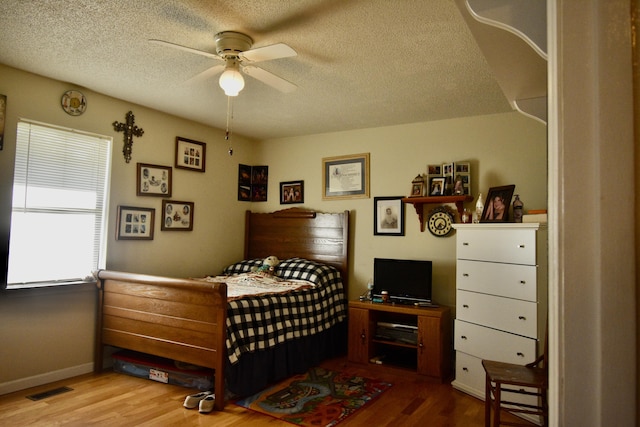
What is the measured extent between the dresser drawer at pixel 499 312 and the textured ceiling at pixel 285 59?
164 centimetres

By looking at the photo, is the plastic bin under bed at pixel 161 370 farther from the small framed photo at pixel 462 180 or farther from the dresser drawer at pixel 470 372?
the small framed photo at pixel 462 180

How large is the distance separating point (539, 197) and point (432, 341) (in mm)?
1559

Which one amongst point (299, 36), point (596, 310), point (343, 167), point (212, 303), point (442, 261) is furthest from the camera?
point (343, 167)

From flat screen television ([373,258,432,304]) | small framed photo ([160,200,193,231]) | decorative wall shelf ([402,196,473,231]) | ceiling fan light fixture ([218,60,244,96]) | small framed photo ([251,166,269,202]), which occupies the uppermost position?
ceiling fan light fixture ([218,60,244,96])

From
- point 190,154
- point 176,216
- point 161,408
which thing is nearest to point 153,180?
point 176,216

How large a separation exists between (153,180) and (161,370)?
5.94ft

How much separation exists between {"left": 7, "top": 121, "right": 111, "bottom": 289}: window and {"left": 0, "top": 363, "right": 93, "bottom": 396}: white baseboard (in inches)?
28.5

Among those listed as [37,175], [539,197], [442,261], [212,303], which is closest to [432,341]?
[442,261]

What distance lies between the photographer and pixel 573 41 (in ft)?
1.49

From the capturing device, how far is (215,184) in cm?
470

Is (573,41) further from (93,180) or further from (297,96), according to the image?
(93,180)

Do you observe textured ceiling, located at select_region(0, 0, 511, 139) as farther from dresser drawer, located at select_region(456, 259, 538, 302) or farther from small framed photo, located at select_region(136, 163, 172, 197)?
dresser drawer, located at select_region(456, 259, 538, 302)

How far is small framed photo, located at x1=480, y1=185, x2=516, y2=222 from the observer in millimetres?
3266

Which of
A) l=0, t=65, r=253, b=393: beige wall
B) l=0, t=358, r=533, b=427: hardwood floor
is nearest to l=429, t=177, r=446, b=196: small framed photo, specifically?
l=0, t=358, r=533, b=427: hardwood floor
